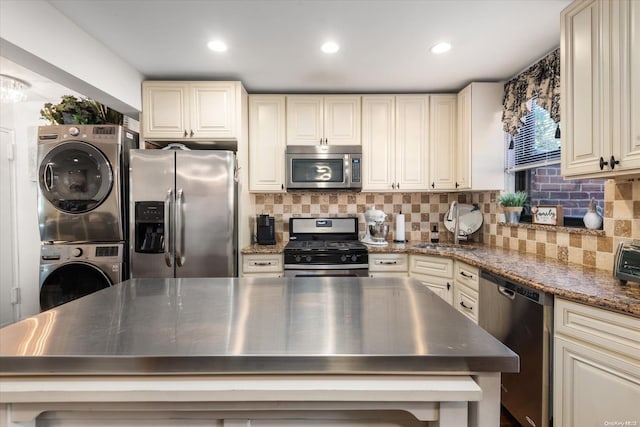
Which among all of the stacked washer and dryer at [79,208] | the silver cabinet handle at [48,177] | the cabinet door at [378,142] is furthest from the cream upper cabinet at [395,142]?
the silver cabinet handle at [48,177]

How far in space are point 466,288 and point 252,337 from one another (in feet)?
6.51

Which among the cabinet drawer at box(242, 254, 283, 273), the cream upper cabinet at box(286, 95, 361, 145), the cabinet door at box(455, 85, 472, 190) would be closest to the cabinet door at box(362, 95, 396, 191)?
the cream upper cabinet at box(286, 95, 361, 145)

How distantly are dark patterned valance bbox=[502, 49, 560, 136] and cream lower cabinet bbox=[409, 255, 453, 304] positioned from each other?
1293 millimetres

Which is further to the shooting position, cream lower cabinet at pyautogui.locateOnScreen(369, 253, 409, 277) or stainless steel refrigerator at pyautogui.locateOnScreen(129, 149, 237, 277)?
cream lower cabinet at pyautogui.locateOnScreen(369, 253, 409, 277)

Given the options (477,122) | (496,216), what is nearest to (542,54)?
(477,122)

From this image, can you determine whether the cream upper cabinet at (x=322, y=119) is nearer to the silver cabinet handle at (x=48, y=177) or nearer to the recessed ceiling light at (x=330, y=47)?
the recessed ceiling light at (x=330, y=47)

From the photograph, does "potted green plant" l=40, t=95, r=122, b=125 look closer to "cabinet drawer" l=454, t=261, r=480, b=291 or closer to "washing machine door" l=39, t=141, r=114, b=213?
"washing machine door" l=39, t=141, r=114, b=213

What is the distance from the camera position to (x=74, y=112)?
2605 millimetres

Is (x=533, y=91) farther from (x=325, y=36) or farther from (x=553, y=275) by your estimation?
(x=325, y=36)

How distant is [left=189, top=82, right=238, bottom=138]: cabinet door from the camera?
2660 mm

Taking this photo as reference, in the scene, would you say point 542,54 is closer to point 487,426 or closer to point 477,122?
point 477,122

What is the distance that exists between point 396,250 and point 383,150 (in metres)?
1.02

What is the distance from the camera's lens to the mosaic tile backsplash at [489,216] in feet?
5.60

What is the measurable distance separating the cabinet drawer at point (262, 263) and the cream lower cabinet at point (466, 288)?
1.50m
